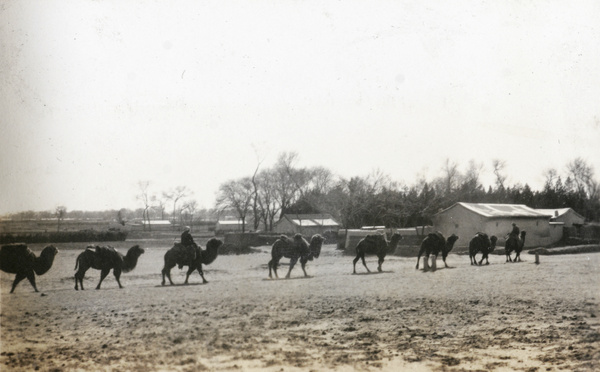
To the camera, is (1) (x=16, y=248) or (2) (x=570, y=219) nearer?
(1) (x=16, y=248)

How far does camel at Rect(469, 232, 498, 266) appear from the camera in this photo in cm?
794

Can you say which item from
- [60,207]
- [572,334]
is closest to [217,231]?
[60,207]

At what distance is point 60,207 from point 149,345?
1701mm

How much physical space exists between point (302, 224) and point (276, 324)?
1368 mm

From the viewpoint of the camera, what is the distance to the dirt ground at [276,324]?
14.9 feet

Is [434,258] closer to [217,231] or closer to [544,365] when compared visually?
[544,365]

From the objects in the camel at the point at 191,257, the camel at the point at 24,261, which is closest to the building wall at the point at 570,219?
the camel at the point at 191,257

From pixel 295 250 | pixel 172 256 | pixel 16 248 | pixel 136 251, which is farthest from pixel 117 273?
pixel 295 250

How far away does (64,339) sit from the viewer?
4.63m

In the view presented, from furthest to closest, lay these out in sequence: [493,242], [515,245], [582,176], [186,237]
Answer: [515,245] → [493,242] → [582,176] → [186,237]

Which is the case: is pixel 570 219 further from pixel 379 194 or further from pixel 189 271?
pixel 189 271

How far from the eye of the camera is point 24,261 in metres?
5.02

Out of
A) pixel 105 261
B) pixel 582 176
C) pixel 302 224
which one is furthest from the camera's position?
pixel 582 176

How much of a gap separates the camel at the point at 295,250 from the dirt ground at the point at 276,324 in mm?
98
